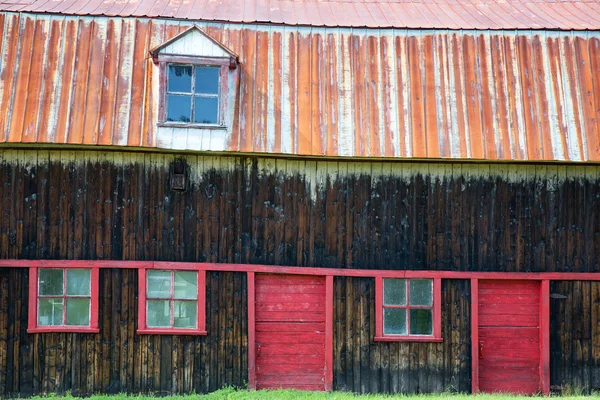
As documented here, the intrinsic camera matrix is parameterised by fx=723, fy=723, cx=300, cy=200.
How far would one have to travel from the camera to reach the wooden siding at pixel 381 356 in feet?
44.3

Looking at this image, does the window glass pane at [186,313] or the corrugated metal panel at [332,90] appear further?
the window glass pane at [186,313]

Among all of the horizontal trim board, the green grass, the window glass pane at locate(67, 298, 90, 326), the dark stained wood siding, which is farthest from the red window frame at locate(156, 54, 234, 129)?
the green grass

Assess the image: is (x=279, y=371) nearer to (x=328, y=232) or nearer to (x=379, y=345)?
(x=379, y=345)

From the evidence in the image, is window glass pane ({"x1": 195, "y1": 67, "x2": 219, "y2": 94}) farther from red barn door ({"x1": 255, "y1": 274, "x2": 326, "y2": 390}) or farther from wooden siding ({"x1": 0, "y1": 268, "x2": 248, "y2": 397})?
red barn door ({"x1": 255, "y1": 274, "x2": 326, "y2": 390})

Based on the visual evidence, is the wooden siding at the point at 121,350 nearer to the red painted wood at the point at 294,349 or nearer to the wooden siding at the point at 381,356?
the red painted wood at the point at 294,349

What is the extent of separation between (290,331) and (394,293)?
209cm

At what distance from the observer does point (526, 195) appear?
543 inches

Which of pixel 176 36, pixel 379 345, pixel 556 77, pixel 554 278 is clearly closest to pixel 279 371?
pixel 379 345

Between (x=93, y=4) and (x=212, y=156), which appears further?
(x=93, y=4)

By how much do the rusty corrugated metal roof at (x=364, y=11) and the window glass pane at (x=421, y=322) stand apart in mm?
5566

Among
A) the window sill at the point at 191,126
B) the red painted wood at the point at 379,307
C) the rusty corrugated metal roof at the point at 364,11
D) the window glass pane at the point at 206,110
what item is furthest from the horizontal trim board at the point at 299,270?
the rusty corrugated metal roof at the point at 364,11

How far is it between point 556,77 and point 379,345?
241 inches

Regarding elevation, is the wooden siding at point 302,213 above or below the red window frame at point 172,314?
above

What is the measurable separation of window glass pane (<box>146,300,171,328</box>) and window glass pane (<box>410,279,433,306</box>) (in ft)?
15.1
